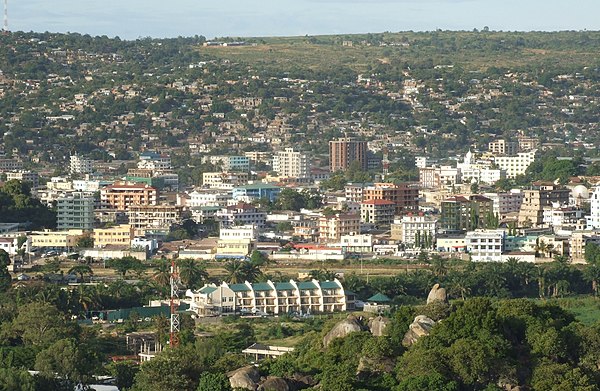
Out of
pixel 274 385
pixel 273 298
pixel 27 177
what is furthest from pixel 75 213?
pixel 274 385

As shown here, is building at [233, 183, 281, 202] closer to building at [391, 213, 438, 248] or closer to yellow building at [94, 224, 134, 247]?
building at [391, 213, 438, 248]

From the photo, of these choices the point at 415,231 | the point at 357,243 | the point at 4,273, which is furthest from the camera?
the point at 415,231

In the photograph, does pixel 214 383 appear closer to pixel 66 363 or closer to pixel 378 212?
pixel 66 363

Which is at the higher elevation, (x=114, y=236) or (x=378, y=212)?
(x=378, y=212)

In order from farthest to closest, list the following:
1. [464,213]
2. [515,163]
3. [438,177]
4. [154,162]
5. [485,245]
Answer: [154,162] → [515,163] → [438,177] → [464,213] → [485,245]

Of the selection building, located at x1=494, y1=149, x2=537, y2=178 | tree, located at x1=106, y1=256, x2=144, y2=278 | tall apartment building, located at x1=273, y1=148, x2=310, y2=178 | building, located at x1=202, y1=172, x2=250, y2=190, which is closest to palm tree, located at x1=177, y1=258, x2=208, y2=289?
tree, located at x1=106, y1=256, x2=144, y2=278

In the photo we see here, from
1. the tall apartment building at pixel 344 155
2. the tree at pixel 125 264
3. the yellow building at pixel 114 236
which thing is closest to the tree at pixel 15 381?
the tree at pixel 125 264
